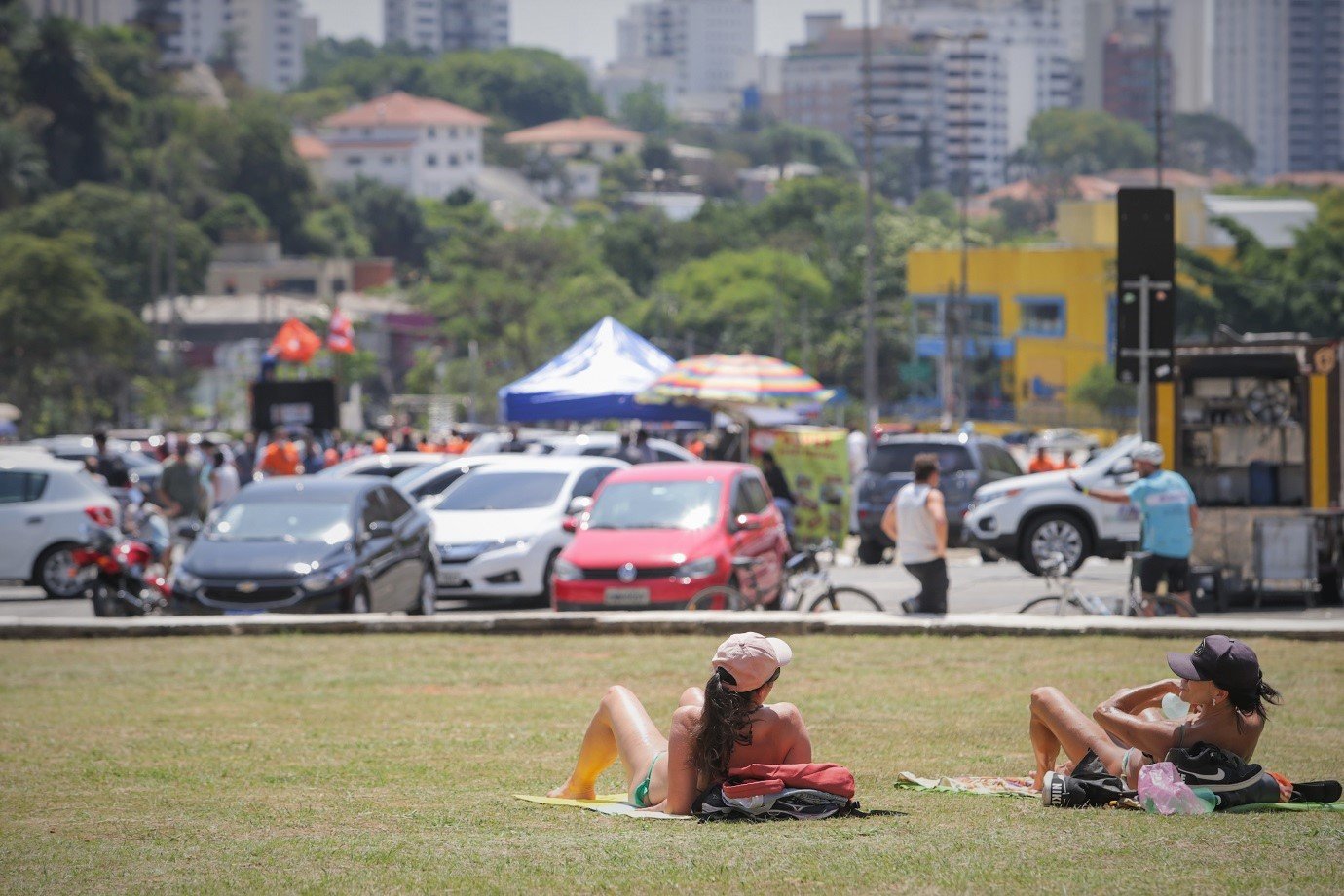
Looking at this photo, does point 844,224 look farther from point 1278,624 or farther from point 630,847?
point 630,847

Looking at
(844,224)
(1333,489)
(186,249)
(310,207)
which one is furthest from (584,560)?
(310,207)

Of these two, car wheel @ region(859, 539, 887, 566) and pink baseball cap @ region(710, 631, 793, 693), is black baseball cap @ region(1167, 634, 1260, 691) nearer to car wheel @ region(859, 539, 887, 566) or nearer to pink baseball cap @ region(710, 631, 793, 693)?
pink baseball cap @ region(710, 631, 793, 693)

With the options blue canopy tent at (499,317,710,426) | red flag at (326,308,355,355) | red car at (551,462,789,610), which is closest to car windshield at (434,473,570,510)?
red car at (551,462,789,610)

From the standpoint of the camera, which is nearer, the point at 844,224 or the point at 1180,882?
the point at 1180,882

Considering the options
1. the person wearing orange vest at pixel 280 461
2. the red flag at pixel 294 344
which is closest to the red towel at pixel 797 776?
the person wearing orange vest at pixel 280 461

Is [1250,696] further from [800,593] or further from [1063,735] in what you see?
[800,593]

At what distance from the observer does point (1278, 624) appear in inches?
563

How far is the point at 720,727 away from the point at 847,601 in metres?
9.14

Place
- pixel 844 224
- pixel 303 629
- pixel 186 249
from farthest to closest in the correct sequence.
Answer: pixel 844 224 → pixel 186 249 → pixel 303 629

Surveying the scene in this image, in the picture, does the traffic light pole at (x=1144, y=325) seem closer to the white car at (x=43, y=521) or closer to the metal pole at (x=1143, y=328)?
the metal pole at (x=1143, y=328)

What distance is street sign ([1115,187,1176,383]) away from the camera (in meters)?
16.3

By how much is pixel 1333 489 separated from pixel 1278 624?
5.36m

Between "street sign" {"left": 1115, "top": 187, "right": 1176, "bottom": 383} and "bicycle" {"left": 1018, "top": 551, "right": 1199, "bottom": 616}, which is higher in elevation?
"street sign" {"left": 1115, "top": 187, "right": 1176, "bottom": 383}

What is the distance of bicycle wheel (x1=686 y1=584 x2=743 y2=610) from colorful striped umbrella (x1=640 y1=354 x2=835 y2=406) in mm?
8912
